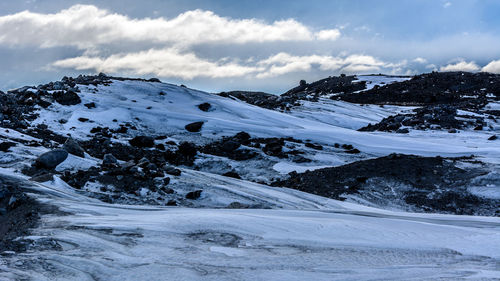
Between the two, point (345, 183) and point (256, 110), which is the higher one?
point (256, 110)

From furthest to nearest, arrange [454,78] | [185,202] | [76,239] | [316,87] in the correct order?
1. [316,87]
2. [454,78]
3. [185,202]
4. [76,239]

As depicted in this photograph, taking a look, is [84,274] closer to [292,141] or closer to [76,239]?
[76,239]

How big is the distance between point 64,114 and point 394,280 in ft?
76.6

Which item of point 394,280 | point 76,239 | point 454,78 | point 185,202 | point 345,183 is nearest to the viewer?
point 394,280

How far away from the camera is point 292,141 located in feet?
75.4

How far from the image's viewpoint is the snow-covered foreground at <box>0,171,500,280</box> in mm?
5211

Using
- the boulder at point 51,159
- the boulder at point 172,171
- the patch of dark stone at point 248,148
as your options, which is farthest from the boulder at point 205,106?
the boulder at point 51,159

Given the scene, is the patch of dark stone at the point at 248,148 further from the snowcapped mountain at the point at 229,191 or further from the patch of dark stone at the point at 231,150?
the snowcapped mountain at the point at 229,191

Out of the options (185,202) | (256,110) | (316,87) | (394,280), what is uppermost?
(316,87)

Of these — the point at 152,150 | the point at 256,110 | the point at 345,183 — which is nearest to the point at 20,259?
the point at 345,183

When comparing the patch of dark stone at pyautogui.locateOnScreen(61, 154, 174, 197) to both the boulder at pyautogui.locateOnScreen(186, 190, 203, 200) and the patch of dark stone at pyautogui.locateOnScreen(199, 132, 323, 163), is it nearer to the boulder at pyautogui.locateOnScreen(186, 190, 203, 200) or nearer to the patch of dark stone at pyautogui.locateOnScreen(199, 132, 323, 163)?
the boulder at pyautogui.locateOnScreen(186, 190, 203, 200)

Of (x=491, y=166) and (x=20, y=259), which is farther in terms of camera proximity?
(x=491, y=166)

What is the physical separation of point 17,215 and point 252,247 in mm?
5366

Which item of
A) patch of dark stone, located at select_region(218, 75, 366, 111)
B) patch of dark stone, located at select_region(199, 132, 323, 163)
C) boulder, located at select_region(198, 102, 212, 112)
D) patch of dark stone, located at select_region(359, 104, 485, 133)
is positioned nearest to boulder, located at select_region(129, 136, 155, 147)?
patch of dark stone, located at select_region(199, 132, 323, 163)
